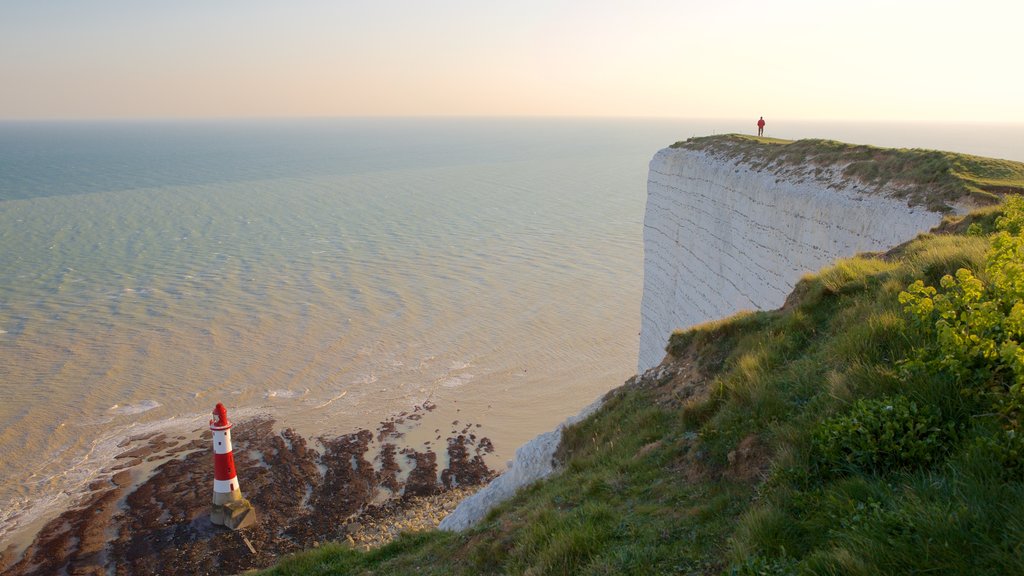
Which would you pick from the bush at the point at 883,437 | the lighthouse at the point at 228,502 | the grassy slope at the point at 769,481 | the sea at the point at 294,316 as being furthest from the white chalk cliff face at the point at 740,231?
the lighthouse at the point at 228,502

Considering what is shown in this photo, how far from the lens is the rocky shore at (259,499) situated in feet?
52.5

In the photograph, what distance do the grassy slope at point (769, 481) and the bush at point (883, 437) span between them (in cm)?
5

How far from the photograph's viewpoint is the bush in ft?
14.4

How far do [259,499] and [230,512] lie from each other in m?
1.58

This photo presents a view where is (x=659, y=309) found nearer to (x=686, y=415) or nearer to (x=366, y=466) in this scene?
(x=366, y=466)

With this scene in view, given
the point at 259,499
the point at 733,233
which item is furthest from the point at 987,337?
the point at 259,499

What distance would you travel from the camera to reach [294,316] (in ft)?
112

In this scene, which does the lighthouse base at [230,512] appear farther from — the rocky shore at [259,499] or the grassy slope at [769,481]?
the grassy slope at [769,481]

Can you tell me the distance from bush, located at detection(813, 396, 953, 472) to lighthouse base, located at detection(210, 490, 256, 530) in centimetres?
1600

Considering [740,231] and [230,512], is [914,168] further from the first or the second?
[230,512]

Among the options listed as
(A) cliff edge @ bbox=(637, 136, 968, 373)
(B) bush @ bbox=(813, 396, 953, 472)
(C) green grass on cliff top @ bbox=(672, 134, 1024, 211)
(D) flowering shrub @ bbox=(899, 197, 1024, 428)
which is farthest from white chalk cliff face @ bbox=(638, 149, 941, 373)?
(B) bush @ bbox=(813, 396, 953, 472)

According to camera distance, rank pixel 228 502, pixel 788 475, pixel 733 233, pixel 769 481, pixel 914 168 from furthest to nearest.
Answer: pixel 733 233 → pixel 228 502 → pixel 914 168 → pixel 769 481 → pixel 788 475

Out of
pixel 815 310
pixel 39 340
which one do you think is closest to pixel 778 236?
pixel 815 310

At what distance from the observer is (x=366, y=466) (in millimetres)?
20516
